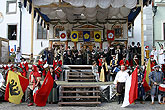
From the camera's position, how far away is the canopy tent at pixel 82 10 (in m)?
12.6

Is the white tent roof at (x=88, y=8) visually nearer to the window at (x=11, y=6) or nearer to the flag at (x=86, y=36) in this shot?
the flag at (x=86, y=36)

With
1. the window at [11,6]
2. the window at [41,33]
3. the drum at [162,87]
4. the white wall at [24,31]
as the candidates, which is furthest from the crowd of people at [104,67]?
the window at [11,6]

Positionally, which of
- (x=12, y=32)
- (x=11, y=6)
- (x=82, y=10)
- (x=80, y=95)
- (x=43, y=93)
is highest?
(x=11, y=6)

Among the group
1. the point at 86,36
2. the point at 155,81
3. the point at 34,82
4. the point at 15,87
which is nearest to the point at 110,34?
the point at 86,36

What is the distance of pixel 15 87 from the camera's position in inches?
353

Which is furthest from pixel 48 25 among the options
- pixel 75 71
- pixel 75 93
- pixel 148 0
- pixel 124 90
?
pixel 124 90

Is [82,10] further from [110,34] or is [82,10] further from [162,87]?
[162,87]

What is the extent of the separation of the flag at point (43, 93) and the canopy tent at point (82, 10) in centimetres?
591

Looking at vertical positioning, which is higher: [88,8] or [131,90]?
[88,8]

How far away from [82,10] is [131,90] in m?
8.59

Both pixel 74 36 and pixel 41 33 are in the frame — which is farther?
pixel 41 33

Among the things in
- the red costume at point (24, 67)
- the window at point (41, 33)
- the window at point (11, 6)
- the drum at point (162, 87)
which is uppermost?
the window at point (11, 6)

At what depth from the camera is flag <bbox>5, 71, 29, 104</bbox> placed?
8.80 m

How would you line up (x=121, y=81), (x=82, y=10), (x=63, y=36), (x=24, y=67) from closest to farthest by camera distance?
(x=121, y=81) < (x=24, y=67) < (x=82, y=10) < (x=63, y=36)
